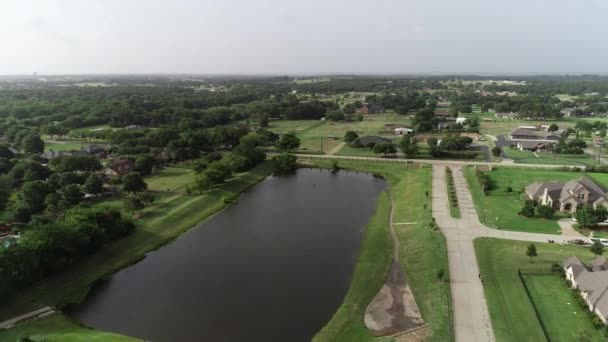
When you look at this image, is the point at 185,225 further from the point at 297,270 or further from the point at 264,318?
the point at 264,318

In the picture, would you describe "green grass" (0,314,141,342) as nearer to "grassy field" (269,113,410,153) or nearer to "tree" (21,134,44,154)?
"grassy field" (269,113,410,153)

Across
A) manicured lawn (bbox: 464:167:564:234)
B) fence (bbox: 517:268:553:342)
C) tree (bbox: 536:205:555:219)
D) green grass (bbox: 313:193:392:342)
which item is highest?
tree (bbox: 536:205:555:219)

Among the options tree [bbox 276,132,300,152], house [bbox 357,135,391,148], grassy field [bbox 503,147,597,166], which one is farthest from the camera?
house [bbox 357,135,391,148]

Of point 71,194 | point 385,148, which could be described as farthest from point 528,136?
point 71,194

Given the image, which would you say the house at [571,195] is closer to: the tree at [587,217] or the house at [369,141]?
the tree at [587,217]

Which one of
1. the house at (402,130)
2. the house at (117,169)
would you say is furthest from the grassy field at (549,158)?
the house at (117,169)

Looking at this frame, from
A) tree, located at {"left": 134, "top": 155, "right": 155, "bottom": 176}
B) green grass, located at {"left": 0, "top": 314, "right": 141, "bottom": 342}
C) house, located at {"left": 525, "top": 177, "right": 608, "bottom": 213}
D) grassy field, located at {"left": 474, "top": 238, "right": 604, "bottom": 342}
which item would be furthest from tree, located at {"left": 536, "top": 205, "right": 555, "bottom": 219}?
tree, located at {"left": 134, "top": 155, "right": 155, "bottom": 176}

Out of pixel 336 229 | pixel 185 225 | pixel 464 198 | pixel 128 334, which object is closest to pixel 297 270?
pixel 336 229

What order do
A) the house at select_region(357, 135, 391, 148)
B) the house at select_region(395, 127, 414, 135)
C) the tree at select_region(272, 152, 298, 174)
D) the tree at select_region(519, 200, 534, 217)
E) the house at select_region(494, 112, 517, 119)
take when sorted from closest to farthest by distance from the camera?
the tree at select_region(519, 200, 534, 217), the tree at select_region(272, 152, 298, 174), the house at select_region(357, 135, 391, 148), the house at select_region(395, 127, 414, 135), the house at select_region(494, 112, 517, 119)
